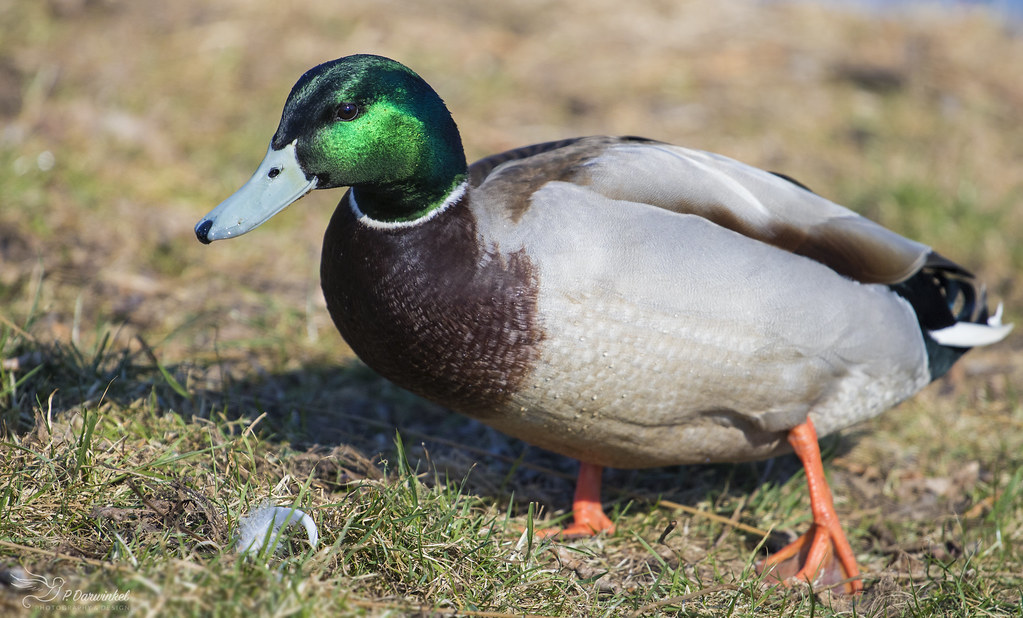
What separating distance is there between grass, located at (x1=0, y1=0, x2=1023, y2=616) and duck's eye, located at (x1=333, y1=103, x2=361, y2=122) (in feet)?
3.07

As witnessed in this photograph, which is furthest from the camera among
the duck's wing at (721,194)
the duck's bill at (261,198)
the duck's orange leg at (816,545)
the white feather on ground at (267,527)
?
the duck's orange leg at (816,545)

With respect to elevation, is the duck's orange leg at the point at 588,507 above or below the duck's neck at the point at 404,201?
below

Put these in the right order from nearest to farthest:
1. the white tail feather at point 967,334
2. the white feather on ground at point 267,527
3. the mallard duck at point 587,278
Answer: the white feather on ground at point 267,527 → the mallard duck at point 587,278 → the white tail feather at point 967,334

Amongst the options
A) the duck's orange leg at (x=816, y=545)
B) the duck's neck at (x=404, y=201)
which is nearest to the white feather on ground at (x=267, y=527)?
the duck's neck at (x=404, y=201)

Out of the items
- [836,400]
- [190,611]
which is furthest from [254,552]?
[836,400]

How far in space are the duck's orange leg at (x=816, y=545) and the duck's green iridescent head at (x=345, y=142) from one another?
1.49 m

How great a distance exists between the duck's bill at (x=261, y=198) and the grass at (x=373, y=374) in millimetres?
680

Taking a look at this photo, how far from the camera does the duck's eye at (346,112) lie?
2.50m

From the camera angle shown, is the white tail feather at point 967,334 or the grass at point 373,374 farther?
the white tail feather at point 967,334

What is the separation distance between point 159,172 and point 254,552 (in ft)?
11.6

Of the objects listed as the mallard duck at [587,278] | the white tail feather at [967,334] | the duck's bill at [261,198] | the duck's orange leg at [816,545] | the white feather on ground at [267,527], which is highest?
the duck's bill at [261,198]

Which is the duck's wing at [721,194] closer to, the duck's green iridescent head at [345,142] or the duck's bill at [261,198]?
the duck's green iridescent head at [345,142]

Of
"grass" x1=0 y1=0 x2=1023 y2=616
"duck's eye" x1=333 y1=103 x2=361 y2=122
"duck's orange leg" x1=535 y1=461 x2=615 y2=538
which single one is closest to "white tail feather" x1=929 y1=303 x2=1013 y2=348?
"grass" x1=0 y1=0 x2=1023 y2=616

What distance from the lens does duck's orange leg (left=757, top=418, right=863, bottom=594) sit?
3.08 metres
